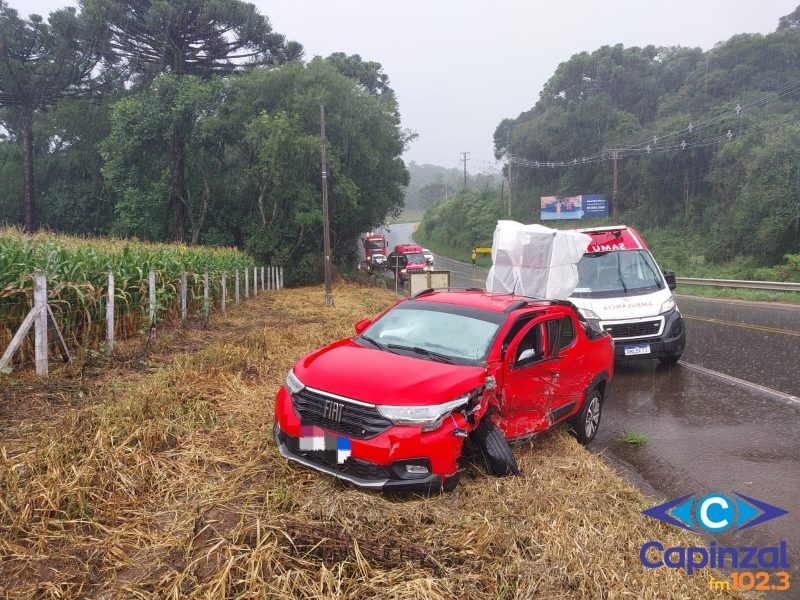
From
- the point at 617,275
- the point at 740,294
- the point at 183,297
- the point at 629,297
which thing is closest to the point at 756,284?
the point at 740,294

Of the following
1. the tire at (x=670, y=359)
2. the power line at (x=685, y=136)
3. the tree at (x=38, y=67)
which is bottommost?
the tire at (x=670, y=359)

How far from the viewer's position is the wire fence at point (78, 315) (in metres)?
7.24

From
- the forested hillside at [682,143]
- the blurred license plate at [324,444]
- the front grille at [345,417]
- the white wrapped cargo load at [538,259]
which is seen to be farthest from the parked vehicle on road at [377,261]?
the blurred license plate at [324,444]

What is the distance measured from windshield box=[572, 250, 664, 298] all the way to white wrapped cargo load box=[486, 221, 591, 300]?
3.27 feet

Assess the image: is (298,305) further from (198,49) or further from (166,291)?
(198,49)

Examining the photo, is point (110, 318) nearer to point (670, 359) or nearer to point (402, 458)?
point (402, 458)

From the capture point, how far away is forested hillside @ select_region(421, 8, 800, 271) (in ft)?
112

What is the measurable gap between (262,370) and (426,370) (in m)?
4.09

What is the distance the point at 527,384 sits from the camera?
210 inches

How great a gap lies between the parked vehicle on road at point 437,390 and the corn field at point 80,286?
486 cm

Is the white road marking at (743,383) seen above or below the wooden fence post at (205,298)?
below

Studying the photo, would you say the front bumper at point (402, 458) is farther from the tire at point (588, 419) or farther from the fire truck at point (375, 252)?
the fire truck at point (375, 252)

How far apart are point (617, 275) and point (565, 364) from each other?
531 centimetres

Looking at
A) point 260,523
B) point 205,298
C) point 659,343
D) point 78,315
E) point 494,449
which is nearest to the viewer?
point 260,523
